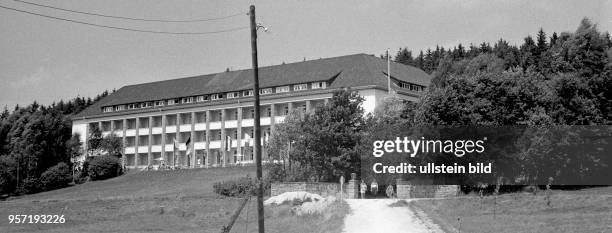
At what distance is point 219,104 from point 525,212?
72.5 meters

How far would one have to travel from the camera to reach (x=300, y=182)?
55125 millimetres

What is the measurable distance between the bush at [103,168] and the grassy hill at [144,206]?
7311 mm

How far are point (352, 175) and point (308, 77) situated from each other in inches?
1928

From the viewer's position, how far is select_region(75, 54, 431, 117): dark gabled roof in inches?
3844

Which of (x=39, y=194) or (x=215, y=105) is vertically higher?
(x=215, y=105)

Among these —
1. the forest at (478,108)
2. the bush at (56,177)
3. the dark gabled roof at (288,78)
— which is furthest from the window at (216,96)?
the forest at (478,108)

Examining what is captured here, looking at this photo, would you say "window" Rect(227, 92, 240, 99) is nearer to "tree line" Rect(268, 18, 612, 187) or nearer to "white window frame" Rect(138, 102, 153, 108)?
"white window frame" Rect(138, 102, 153, 108)

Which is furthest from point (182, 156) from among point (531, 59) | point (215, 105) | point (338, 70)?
point (531, 59)

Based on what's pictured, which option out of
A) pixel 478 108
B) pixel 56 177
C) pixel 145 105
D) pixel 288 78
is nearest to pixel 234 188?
pixel 478 108

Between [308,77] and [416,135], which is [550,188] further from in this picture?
[308,77]

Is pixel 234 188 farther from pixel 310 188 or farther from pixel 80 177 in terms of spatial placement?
pixel 80 177

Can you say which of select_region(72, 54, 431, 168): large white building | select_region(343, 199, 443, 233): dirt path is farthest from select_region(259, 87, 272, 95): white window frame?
select_region(343, 199, 443, 233): dirt path

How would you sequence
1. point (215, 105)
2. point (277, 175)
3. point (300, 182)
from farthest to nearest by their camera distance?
1. point (215, 105)
2. point (277, 175)
3. point (300, 182)

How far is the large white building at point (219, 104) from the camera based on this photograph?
9862 centimetres
